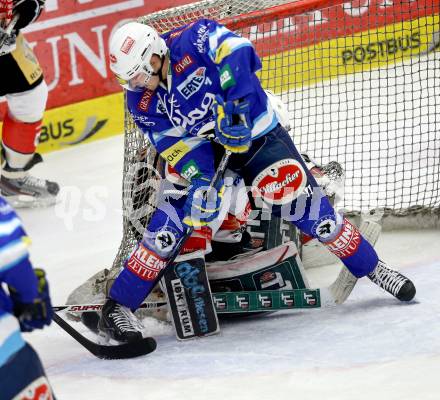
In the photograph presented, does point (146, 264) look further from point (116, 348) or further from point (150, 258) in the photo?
point (116, 348)

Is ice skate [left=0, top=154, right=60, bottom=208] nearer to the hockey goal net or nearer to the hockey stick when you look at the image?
the hockey goal net

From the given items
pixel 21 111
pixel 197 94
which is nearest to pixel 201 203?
pixel 197 94

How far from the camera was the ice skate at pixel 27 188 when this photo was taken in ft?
18.4

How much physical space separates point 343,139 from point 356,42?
775 millimetres

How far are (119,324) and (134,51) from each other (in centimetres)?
97

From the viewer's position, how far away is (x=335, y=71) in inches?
226

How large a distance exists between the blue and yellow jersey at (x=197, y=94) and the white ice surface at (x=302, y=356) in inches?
25.5

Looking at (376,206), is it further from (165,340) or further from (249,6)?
(165,340)

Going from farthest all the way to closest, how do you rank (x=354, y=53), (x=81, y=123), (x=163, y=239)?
(x=81, y=123) → (x=354, y=53) → (x=163, y=239)

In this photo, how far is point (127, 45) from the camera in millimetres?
3564

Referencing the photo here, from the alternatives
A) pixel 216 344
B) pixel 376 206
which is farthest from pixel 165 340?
pixel 376 206

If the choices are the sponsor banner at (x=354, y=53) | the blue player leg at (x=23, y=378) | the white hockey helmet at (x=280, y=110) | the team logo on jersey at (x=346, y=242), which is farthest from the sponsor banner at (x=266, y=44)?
the blue player leg at (x=23, y=378)

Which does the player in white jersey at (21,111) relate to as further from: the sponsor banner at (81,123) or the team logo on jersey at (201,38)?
the team logo on jersey at (201,38)

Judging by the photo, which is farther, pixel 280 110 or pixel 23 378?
pixel 280 110
